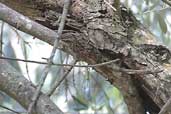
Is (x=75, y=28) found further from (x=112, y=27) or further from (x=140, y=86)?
(x=140, y=86)

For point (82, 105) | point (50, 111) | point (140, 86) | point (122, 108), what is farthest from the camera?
point (122, 108)

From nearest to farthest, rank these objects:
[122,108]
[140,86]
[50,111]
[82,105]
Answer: [50,111]
[140,86]
[82,105]
[122,108]

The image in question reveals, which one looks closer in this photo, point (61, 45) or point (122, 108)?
point (61, 45)

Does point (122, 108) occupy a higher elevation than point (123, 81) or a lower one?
lower

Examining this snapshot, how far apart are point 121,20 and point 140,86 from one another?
171 mm

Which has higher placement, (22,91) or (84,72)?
(22,91)

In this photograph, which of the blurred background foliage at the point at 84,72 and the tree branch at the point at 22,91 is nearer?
the tree branch at the point at 22,91

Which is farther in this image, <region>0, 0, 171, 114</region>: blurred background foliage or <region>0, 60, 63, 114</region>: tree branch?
<region>0, 0, 171, 114</region>: blurred background foliage

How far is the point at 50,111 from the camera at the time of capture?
904mm

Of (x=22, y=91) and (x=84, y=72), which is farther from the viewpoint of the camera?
(x=84, y=72)

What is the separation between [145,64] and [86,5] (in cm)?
21

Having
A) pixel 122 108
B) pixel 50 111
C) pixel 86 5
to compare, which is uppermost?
pixel 86 5

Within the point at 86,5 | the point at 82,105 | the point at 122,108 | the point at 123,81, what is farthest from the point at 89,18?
the point at 122,108

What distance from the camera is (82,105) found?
6.07ft
